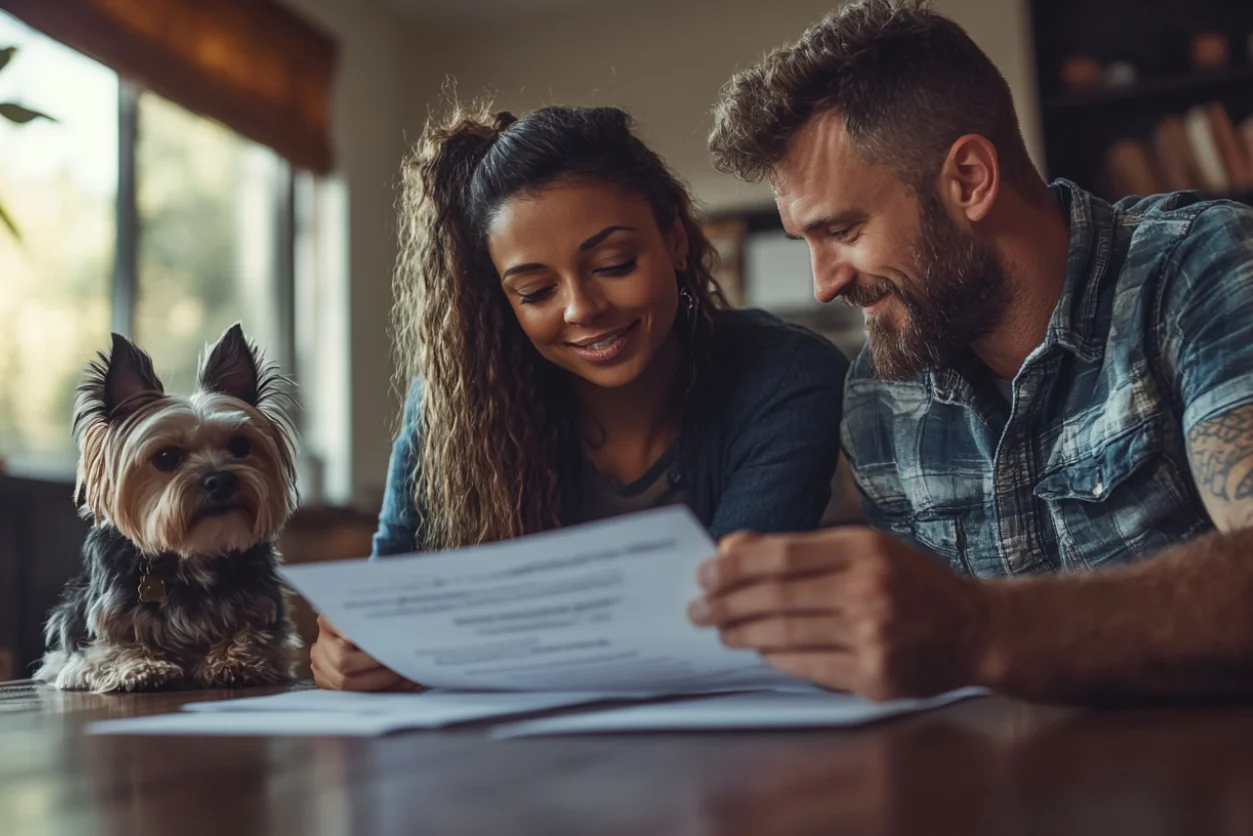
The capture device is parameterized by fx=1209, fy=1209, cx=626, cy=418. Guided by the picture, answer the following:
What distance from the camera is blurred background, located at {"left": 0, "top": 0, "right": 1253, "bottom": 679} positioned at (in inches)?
122

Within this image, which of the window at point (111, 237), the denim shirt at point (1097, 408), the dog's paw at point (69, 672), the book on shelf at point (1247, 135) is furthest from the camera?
the book on shelf at point (1247, 135)

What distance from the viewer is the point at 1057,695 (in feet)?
2.22

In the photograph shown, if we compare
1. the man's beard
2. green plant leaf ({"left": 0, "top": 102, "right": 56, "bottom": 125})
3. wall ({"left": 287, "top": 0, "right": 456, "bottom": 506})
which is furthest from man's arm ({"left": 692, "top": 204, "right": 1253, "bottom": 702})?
wall ({"left": 287, "top": 0, "right": 456, "bottom": 506})

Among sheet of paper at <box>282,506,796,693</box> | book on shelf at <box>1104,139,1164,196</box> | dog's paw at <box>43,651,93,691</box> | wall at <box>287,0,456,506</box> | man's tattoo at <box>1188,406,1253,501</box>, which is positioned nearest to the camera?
sheet of paper at <box>282,506,796,693</box>

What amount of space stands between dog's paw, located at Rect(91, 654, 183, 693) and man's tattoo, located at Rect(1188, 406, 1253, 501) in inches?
37.8

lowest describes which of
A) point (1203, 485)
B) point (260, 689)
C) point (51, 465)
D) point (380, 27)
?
point (260, 689)

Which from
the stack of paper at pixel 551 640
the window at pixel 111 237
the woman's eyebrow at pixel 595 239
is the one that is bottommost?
the stack of paper at pixel 551 640

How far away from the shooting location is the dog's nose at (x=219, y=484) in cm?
135

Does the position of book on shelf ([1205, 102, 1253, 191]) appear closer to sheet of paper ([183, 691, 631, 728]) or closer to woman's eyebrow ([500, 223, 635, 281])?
woman's eyebrow ([500, 223, 635, 281])

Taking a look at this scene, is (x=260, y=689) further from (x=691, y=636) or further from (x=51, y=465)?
(x=51, y=465)

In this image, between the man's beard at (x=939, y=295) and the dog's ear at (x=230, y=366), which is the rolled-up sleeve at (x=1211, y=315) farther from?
the dog's ear at (x=230, y=366)

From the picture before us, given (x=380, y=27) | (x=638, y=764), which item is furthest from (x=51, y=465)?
(x=638, y=764)

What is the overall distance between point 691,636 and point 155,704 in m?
0.54

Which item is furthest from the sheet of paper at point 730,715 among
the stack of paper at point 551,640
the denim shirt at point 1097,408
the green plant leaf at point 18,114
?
the green plant leaf at point 18,114
